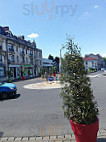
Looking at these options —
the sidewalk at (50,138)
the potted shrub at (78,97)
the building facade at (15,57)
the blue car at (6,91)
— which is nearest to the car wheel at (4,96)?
the blue car at (6,91)

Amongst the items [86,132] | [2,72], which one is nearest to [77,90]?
[86,132]

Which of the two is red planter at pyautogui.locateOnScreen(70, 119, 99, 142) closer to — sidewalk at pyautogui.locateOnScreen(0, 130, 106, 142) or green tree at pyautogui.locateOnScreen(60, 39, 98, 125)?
green tree at pyautogui.locateOnScreen(60, 39, 98, 125)

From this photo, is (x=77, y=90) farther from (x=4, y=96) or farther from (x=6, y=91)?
(x=4, y=96)

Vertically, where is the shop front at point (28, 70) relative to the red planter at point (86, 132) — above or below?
above

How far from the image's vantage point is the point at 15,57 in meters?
31.4

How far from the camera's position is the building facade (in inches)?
1072

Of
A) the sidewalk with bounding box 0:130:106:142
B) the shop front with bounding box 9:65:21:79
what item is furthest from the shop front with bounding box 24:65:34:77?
the sidewalk with bounding box 0:130:106:142

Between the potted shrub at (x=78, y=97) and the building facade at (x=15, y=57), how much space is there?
25205 mm

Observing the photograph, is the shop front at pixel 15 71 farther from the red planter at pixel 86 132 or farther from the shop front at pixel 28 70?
the red planter at pixel 86 132

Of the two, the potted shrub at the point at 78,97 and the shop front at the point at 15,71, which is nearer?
the potted shrub at the point at 78,97

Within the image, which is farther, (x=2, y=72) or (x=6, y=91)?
(x=2, y=72)

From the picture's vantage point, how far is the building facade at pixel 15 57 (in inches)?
1072

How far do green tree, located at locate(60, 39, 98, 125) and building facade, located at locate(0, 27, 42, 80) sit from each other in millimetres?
25203

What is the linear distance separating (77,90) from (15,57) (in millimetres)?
31383
